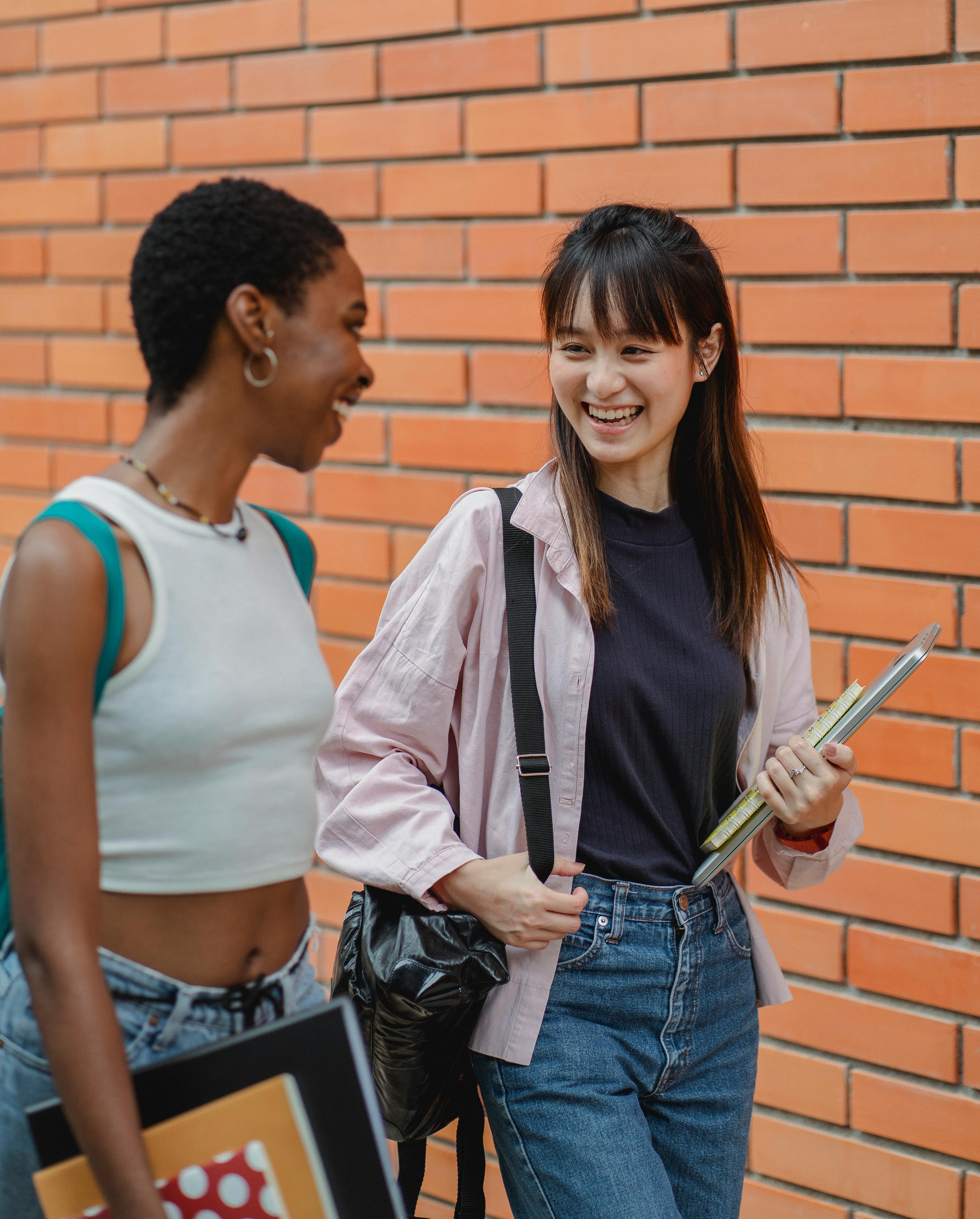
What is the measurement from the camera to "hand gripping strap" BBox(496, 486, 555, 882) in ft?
5.94

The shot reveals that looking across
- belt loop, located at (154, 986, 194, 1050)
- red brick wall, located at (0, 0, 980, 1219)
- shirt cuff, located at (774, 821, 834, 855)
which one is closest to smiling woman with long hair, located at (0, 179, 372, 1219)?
belt loop, located at (154, 986, 194, 1050)

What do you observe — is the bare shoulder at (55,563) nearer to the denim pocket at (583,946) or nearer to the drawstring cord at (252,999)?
the drawstring cord at (252,999)

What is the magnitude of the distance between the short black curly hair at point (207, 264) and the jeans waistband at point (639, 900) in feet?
3.12

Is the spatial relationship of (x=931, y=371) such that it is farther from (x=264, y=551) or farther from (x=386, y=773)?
(x=264, y=551)

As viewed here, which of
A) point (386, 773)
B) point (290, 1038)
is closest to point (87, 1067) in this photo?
point (290, 1038)

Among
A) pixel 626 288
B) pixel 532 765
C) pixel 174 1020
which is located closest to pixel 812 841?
pixel 532 765

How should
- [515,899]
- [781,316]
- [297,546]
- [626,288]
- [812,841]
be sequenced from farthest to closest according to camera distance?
[781,316] → [812,841] → [626,288] → [515,899] → [297,546]

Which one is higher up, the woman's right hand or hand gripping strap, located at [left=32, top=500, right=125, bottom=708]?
hand gripping strap, located at [left=32, top=500, right=125, bottom=708]

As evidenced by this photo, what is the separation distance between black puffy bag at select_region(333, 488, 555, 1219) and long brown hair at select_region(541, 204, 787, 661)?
0.37 feet

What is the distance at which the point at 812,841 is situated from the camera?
2.09m

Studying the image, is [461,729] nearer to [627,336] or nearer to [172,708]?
[627,336]

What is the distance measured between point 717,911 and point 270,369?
1111mm

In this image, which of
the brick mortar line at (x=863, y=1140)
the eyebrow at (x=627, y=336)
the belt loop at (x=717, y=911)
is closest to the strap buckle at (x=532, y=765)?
the belt loop at (x=717, y=911)

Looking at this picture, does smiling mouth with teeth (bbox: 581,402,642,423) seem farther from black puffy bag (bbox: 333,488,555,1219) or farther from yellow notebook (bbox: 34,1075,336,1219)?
yellow notebook (bbox: 34,1075,336,1219)
